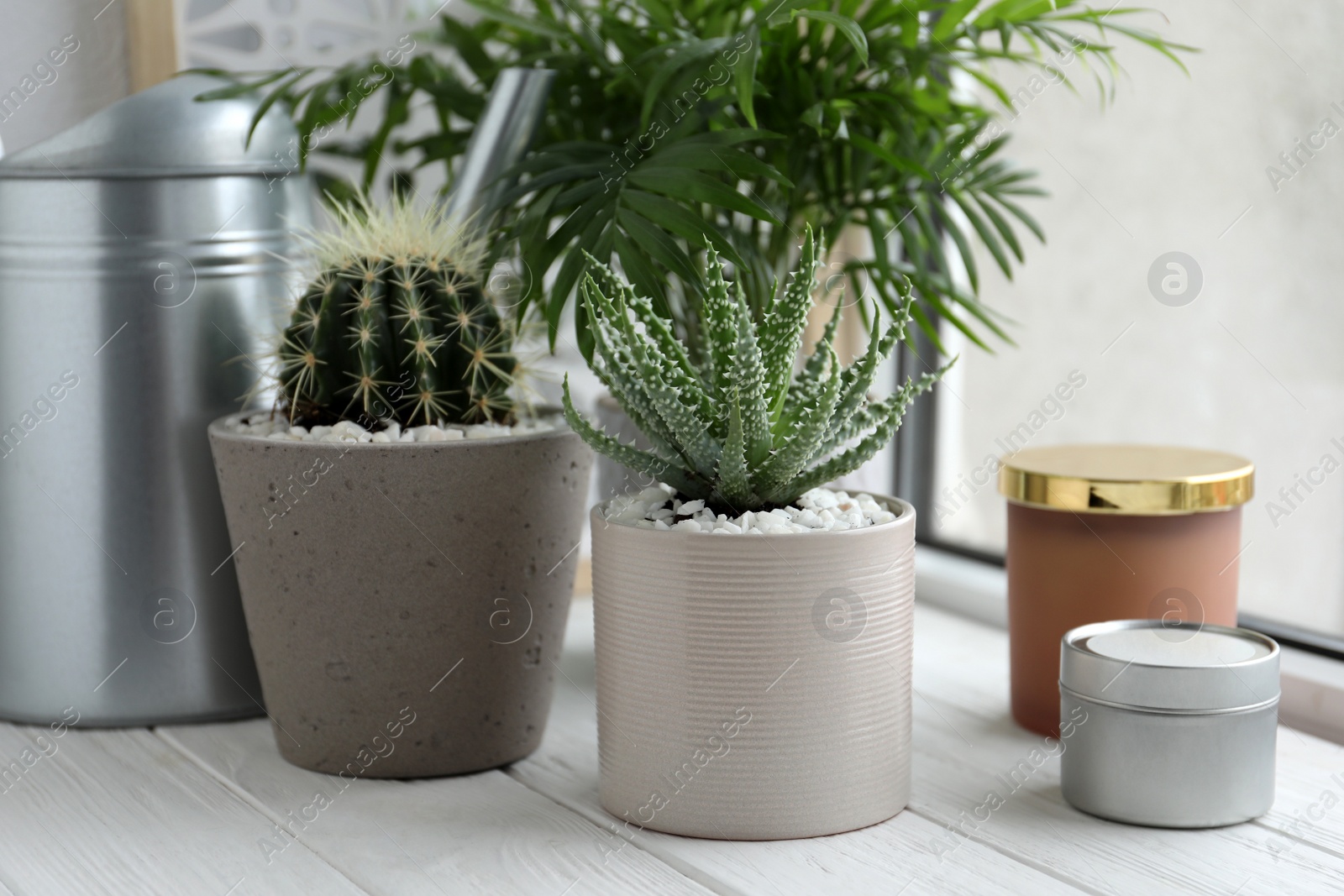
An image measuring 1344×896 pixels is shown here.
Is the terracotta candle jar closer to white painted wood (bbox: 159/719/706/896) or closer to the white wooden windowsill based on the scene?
the white wooden windowsill

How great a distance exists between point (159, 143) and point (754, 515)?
1.55ft

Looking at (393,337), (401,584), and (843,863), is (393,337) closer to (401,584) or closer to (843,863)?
(401,584)

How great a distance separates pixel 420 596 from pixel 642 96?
0.41 m

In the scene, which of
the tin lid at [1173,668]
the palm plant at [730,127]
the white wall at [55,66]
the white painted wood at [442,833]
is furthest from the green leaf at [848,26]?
the white wall at [55,66]

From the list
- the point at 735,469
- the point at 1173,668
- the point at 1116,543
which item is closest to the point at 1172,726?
the point at 1173,668

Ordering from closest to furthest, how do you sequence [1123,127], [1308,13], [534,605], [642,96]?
1. [534,605]
2. [642,96]
3. [1308,13]
4. [1123,127]

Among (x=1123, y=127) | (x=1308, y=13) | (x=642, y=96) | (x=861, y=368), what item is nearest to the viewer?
(x=861, y=368)

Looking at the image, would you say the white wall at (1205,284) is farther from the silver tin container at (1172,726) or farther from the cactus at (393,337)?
the cactus at (393,337)

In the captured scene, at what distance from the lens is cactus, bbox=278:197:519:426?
760 mm

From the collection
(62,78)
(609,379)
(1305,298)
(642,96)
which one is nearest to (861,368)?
(609,379)

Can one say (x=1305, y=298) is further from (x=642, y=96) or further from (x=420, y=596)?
(x=420, y=596)

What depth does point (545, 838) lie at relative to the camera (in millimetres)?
690

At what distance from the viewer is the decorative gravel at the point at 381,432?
75 centimetres

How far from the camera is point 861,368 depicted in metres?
0.67
